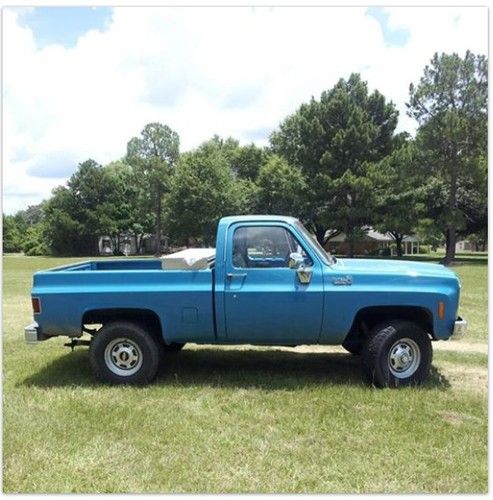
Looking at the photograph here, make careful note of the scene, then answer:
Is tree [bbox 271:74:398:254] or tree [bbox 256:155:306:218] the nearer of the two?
tree [bbox 271:74:398:254]

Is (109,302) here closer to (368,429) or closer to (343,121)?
(368,429)

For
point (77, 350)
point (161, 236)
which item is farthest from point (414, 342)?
point (161, 236)

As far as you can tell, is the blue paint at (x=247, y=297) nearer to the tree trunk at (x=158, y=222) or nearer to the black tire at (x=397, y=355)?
the black tire at (x=397, y=355)

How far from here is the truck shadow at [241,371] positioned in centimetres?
682

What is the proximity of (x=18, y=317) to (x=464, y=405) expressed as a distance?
368 inches

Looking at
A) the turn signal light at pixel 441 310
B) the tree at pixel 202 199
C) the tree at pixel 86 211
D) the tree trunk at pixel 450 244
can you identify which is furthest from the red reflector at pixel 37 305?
the tree at pixel 86 211

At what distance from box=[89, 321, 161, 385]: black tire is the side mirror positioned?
184 centimetres

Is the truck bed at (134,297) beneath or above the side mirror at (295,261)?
beneath

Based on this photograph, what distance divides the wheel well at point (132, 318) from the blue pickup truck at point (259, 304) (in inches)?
1.3

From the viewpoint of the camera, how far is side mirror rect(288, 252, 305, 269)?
6.44 metres

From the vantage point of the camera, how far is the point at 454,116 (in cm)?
3741

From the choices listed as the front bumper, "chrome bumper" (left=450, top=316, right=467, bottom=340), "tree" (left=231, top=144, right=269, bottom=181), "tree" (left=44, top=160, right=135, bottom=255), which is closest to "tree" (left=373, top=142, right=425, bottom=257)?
"tree" (left=231, top=144, right=269, bottom=181)

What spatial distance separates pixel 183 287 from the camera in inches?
257

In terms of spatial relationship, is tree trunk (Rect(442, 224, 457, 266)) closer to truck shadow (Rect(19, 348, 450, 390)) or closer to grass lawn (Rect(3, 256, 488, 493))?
grass lawn (Rect(3, 256, 488, 493))
